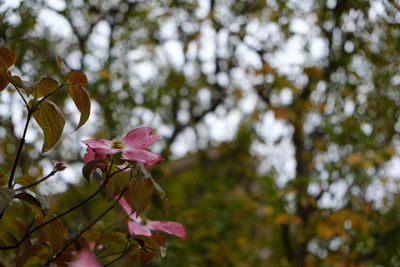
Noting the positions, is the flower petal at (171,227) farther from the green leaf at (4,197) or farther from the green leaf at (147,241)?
the green leaf at (4,197)

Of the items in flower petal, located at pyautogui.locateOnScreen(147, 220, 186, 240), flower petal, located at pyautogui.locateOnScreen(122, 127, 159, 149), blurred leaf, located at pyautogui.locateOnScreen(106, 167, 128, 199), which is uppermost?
flower petal, located at pyautogui.locateOnScreen(122, 127, 159, 149)

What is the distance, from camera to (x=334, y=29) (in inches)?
82.0

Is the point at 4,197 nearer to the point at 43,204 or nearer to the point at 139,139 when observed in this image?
the point at 43,204

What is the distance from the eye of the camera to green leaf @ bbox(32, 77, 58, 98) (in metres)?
0.56

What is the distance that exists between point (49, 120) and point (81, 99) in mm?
46

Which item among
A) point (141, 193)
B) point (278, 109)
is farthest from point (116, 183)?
point (278, 109)

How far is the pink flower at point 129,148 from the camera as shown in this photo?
1.84ft

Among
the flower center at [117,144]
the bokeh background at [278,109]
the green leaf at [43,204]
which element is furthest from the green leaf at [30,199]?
the bokeh background at [278,109]

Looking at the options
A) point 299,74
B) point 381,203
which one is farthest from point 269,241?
point 299,74

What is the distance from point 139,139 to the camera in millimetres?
610

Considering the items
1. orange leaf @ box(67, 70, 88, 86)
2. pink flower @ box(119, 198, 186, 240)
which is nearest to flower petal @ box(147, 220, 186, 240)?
pink flower @ box(119, 198, 186, 240)

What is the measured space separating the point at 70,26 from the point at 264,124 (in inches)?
40.6

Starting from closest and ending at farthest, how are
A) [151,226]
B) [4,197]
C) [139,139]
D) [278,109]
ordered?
[4,197] → [139,139] → [151,226] → [278,109]

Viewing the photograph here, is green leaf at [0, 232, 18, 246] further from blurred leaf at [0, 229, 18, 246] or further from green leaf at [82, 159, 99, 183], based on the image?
green leaf at [82, 159, 99, 183]
